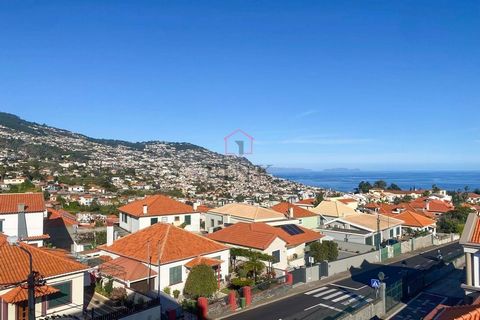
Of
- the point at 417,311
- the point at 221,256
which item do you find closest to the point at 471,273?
the point at 417,311

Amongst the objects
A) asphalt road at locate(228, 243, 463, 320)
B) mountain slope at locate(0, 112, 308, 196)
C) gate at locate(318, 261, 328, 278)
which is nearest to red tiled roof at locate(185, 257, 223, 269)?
asphalt road at locate(228, 243, 463, 320)

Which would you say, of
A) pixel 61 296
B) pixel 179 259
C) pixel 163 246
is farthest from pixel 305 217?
pixel 61 296

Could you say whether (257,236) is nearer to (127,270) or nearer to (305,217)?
(127,270)

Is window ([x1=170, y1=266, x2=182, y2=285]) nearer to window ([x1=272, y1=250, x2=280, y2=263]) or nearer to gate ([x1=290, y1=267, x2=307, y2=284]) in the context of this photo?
gate ([x1=290, y1=267, x2=307, y2=284])

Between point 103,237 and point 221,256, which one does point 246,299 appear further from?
point 103,237

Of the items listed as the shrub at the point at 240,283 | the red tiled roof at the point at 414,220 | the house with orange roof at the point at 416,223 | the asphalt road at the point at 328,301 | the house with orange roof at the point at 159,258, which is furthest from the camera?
the red tiled roof at the point at 414,220

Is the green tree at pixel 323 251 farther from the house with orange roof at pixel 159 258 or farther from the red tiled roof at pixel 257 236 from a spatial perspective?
the house with orange roof at pixel 159 258

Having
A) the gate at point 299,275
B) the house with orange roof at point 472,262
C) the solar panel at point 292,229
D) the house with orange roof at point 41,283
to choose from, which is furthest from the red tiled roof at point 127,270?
the house with orange roof at point 472,262

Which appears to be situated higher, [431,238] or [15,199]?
[15,199]
